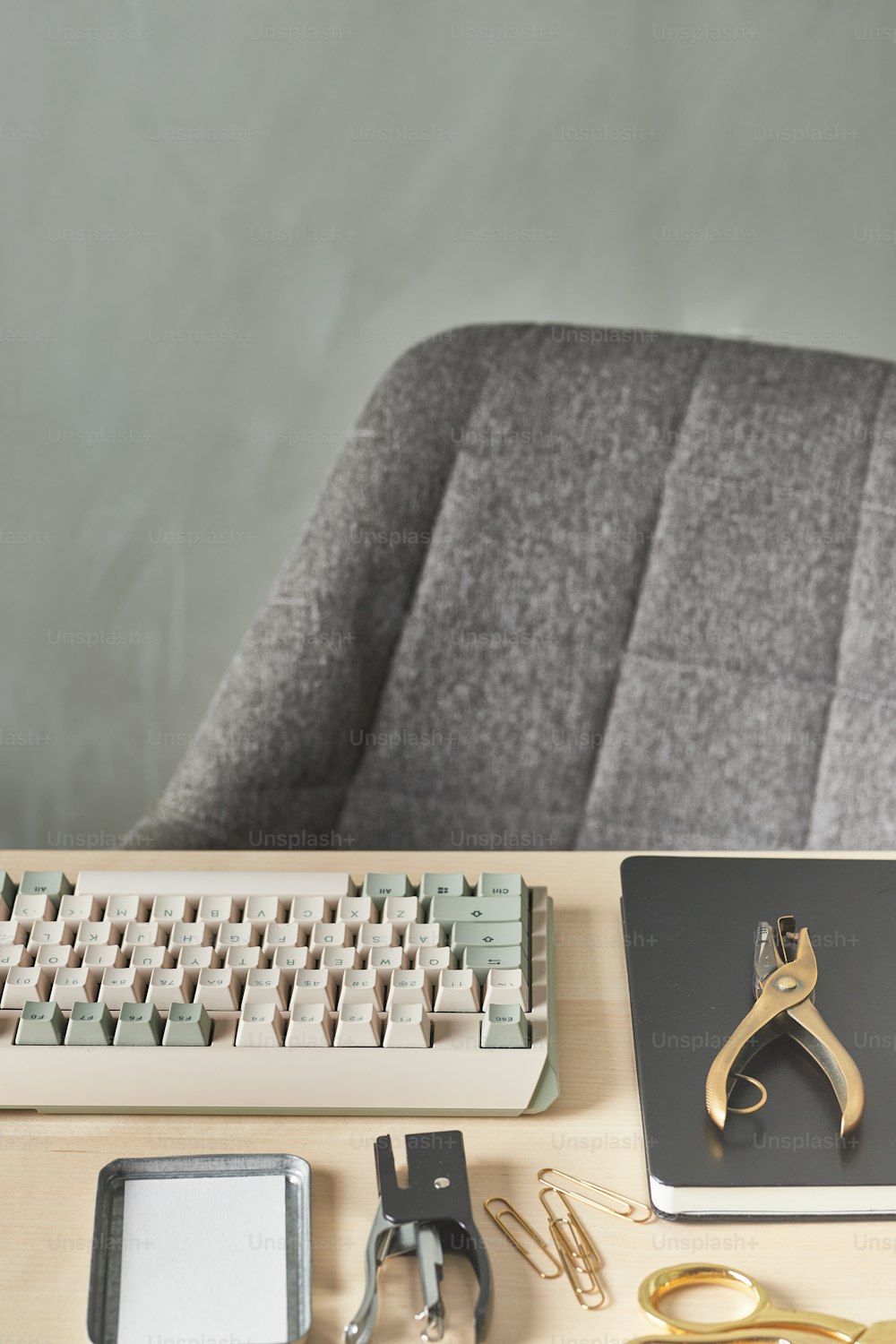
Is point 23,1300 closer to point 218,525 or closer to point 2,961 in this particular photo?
point 2,961

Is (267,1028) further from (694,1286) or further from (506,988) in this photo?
(694,1286)

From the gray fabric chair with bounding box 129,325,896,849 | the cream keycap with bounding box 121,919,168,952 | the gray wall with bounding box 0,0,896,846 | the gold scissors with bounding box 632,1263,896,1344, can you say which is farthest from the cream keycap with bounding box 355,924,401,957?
the gray wall with bounding box 0,0,896,846

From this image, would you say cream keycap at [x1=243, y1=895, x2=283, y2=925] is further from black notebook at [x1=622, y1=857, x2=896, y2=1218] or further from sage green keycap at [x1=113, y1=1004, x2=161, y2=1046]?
black notebook at [x1=622, y1=857, x2=896, y2=1218]

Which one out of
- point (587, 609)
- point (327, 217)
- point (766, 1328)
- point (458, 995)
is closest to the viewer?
point (766, 1328)

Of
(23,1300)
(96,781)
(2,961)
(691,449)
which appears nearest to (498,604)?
(691,449)

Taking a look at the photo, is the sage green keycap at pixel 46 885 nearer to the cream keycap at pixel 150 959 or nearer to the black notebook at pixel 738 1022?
the cream keycap at pixel 150 959

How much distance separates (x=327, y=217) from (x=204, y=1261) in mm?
1341

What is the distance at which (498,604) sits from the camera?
116cm

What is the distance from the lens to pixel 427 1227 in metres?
0.52

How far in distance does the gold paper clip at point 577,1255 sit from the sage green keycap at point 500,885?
6.5 inches

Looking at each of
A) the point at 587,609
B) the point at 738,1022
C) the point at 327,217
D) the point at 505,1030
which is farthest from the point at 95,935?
the point at 327,217

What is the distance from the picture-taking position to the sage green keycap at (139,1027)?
58 centimetres

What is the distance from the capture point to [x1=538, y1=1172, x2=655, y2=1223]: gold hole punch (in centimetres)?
54

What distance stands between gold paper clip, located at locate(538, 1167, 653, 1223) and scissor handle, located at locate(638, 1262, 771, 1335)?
29 millimetres
